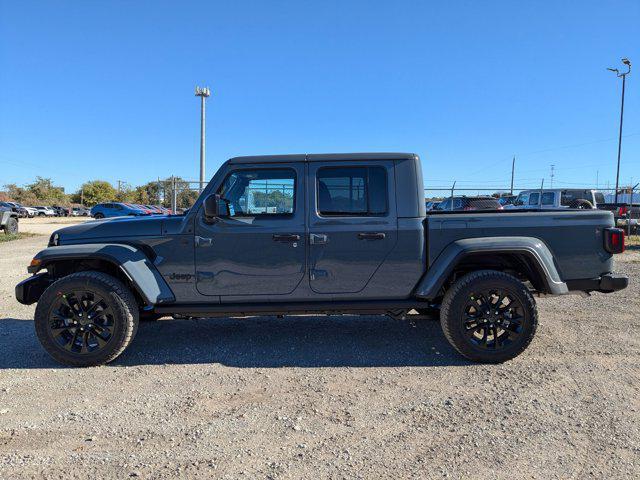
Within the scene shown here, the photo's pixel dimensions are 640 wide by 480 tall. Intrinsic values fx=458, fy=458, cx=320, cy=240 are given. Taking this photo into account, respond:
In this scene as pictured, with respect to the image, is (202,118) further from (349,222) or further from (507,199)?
(349,222)

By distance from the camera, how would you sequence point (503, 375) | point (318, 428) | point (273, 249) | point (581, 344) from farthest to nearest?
point (581, 344)
point (273, 249)
point (503, 375)
point (318, 428)

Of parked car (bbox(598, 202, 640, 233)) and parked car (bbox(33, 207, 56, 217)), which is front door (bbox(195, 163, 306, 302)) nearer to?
parked car (bbox(598, 202, 640, 233))

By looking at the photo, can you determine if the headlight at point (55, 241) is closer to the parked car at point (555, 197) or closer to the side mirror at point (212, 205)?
the side mirror at point (212, 205)

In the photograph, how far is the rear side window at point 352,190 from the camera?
170 inches

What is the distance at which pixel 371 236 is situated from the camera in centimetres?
423

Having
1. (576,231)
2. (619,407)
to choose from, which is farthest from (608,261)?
(619,407)

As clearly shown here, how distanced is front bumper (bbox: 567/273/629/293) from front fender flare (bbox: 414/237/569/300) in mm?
176

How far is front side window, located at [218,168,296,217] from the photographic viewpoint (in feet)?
14.2

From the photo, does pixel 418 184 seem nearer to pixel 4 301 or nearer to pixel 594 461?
pixel 594 461

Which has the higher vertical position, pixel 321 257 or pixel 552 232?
pixel 552 232

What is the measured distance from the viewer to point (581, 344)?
471cm

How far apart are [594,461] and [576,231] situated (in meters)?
2.28

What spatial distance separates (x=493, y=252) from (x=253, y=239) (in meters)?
2.20

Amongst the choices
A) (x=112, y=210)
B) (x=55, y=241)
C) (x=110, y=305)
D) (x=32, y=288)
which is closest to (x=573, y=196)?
(x=110, y=305)
